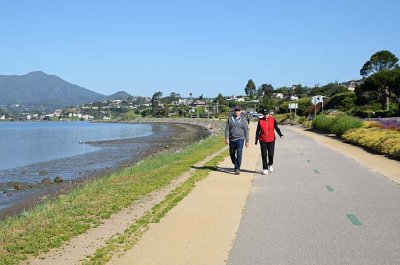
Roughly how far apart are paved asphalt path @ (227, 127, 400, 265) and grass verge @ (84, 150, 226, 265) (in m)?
1.50

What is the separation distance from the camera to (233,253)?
666cm

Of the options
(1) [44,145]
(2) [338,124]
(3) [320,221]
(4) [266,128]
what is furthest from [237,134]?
(1) [44,145]

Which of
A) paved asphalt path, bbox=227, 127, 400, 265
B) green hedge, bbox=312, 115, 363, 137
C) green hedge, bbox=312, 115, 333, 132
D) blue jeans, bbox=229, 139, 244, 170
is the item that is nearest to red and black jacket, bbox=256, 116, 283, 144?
blue jeans, bbox=229, 139, 244, 170

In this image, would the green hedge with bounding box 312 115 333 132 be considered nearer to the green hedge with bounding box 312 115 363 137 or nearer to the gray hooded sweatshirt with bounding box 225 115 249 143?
the green hedge with bounding box 312 115 363 137

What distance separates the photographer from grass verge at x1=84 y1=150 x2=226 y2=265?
21.6 feet

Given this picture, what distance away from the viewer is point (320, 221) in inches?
334

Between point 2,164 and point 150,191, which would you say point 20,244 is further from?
point 2,164

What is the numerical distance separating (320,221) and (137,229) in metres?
3.00

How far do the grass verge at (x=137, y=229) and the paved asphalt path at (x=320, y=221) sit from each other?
4.91 feet

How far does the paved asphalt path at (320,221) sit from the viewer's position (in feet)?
21.3

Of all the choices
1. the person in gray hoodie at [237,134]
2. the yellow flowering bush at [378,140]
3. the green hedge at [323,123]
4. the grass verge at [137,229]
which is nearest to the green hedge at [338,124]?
the green hedge at [323,123]

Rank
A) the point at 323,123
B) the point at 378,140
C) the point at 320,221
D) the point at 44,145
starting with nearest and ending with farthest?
the point at 320,221 < the point at 378,140 < the point at 323,123 < the point at 44,145

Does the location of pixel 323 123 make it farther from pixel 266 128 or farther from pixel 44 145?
pixel 266 128

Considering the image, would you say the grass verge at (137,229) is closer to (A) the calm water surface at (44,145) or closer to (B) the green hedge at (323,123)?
(A) the calm water surface at (44,145)
